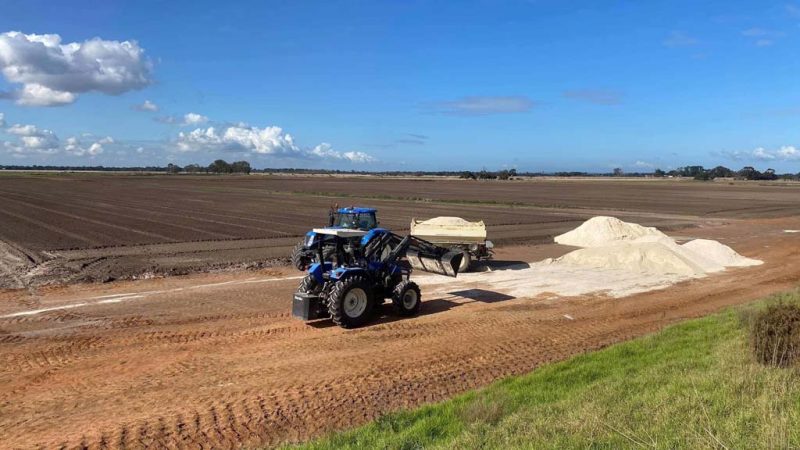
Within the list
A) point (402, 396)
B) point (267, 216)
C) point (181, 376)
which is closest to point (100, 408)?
point (181, 376)

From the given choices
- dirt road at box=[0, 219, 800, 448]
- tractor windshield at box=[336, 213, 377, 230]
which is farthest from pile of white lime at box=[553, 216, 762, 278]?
tractor windshield at box=[336, 213, 377, 230]

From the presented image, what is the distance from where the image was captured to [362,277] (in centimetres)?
1187

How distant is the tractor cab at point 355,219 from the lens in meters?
17.8

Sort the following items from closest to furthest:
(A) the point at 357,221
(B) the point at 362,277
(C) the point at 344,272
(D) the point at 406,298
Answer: (C) the point at 344,272 < (B) the point at 362,277 < (D) the point at 406,298 < (A) the point at 357,221

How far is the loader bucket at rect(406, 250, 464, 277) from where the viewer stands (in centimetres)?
1288

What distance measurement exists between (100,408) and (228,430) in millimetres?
1856

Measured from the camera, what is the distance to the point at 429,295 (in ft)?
49.2

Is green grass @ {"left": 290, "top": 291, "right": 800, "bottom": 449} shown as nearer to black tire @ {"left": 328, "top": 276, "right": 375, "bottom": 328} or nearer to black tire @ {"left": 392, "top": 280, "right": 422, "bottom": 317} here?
black tire @ {"left": 328, "top": 276, "right": 375, "bottom": 328}

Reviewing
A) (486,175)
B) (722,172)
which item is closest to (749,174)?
(722,172)

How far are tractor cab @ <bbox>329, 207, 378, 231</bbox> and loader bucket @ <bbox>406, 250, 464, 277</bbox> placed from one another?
4402 mm

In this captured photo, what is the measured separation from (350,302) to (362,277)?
57 cm

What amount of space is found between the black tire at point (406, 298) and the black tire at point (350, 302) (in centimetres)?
63

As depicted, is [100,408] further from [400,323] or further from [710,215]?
[710,215]

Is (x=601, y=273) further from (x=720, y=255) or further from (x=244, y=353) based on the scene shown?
(x=244, y=353)
